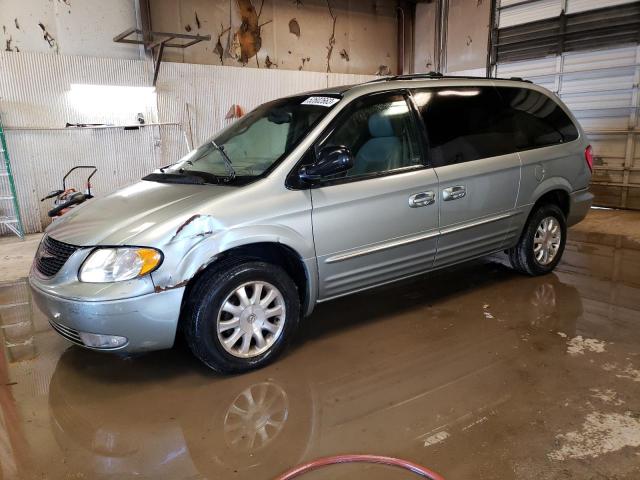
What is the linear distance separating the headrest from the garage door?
5845 millimetres

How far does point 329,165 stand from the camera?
2676 millimetres

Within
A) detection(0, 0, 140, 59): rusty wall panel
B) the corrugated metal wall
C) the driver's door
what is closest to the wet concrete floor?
the driver's door

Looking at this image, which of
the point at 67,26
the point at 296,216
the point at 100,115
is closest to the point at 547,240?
the point at 296,216

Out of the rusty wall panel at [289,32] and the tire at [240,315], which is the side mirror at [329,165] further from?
the rusty wall panel at [289,32]

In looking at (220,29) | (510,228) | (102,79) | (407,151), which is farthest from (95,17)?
(510,228)

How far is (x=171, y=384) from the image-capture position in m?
2.65

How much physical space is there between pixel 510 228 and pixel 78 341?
3046 mm

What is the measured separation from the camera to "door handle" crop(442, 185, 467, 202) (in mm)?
3248

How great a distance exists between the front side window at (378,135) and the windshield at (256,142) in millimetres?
170

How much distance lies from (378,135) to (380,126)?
0.07 m

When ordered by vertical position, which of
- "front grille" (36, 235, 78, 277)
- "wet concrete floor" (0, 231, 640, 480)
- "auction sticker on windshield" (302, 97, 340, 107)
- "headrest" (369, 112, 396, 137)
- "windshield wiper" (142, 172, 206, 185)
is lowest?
"wet concrete floor" (0, 231, 640, 480)

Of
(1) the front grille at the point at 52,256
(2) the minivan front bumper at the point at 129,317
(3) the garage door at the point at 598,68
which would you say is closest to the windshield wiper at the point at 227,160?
(2) the minivan front bumper at the point at 129,317

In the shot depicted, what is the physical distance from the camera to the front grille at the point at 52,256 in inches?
99.7

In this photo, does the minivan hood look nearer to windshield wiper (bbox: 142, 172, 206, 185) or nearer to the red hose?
windshield wiper (bbox: 142, 172, 206, 185)
